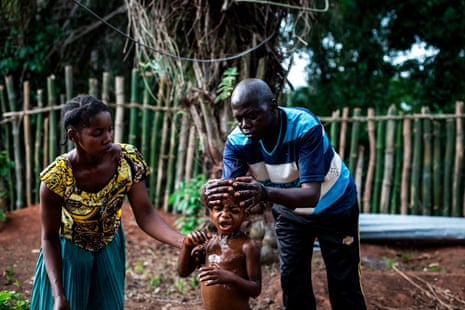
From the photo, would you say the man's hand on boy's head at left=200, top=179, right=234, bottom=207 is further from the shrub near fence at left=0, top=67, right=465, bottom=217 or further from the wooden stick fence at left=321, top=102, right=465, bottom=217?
the wooden stick fence at left=321, top=102, right=465, bottom=217

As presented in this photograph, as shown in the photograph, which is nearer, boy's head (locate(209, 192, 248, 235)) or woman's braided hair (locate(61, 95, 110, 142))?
woman's braided hair (locate(61, 95, 110, 142))

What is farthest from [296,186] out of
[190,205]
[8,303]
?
[190,205]

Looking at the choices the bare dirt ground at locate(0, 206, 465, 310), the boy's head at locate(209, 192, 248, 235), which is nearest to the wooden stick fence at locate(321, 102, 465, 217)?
the bare dirt ground at locate(0, 206, 465, 310)

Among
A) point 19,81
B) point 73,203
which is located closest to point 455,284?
point 73,203

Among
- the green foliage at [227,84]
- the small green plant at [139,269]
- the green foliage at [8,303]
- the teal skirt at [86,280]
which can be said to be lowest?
the small green plant at [139,269]

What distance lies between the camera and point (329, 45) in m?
9.67

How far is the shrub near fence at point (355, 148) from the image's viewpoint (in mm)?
6699

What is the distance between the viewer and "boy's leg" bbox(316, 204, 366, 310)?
321cm

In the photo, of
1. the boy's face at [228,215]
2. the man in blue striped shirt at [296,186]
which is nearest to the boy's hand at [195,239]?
the boy's face at [228,215]

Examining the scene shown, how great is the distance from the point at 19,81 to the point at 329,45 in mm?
5329

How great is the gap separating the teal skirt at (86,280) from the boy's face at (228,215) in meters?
0.63

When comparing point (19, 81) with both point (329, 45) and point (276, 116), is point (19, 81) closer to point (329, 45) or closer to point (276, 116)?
point (329, 45)

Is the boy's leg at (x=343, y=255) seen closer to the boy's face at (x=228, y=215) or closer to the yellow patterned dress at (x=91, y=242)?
the boy's face at (x=228, y=215)

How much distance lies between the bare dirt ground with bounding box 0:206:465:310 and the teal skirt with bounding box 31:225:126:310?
1.63 metres
